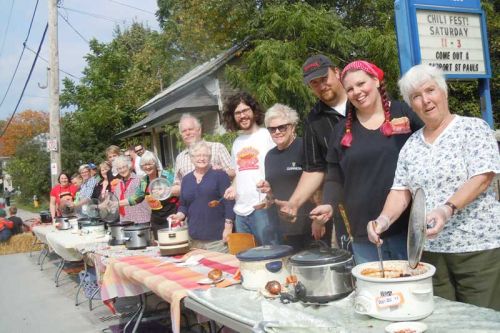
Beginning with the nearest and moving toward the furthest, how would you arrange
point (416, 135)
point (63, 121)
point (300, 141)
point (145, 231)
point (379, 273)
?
point (379, 273) < point (416, 135) < point (300, 141) < point (145, 231) < point (63, 121)

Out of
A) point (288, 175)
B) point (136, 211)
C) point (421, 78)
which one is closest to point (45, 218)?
point (136, 211)

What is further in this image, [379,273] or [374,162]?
[374,162]

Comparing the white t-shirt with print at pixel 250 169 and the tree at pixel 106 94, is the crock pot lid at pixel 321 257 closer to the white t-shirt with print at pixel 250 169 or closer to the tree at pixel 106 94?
the white t-shirt with print at pixel 250 169

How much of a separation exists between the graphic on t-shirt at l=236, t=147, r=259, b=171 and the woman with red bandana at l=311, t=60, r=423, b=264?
1397mm

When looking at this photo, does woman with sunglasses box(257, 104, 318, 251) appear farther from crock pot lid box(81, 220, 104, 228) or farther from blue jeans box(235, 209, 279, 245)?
crock pot lid box(81, 220, 104, 228)

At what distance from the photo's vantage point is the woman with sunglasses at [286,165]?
3.44m

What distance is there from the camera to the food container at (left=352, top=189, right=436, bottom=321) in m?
1.75

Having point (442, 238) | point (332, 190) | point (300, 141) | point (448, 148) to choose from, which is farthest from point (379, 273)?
point (300, 141)

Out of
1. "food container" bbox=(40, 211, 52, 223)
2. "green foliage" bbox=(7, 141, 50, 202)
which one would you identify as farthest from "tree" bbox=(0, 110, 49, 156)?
"food container" bbox=(40, 211, 52, 223)

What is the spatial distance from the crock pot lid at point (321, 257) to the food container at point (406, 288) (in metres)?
0.17

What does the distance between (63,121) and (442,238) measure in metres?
26.6

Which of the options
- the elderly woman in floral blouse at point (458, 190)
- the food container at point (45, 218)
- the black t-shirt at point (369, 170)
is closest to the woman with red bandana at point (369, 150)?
the black t-shirt at point (369, 170)

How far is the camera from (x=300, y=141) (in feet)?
11.6

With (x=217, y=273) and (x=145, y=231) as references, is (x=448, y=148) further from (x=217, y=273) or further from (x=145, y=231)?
(x=145, y=231)
